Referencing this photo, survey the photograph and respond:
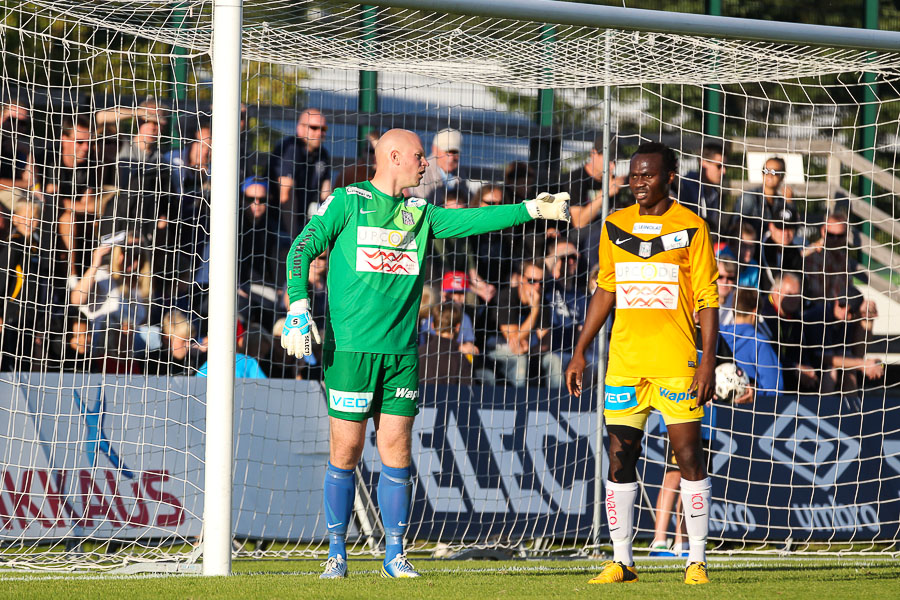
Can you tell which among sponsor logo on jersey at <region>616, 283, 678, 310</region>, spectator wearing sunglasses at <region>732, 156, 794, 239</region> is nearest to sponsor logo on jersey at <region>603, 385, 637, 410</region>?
sponsor logo on jersey at <region>616, 283, 678, 310</region>

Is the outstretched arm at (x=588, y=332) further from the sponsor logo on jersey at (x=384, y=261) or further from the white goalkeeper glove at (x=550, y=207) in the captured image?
the sponsor logo on jersey at (x=384, y=261)

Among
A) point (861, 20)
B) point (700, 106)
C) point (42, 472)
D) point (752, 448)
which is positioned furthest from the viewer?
point (861, 20)

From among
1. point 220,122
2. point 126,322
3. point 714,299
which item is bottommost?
point 126,322

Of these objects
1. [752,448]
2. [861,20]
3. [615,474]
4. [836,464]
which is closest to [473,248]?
[752,448]

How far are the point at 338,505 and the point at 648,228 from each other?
193 centimetres

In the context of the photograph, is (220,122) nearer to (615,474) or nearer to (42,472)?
(615,474)

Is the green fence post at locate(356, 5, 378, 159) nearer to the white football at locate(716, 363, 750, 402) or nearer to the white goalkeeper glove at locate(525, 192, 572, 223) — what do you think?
the white football at locate(716, 363, 750, 402)

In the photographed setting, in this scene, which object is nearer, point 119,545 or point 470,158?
point 119,545

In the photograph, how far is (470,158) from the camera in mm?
8297

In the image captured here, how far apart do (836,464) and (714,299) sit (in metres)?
3.50

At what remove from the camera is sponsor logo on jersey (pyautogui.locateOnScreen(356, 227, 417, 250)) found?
16.1 ft

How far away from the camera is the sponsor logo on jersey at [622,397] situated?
192 inches

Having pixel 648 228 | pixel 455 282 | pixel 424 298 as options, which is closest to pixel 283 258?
pixel 424 298

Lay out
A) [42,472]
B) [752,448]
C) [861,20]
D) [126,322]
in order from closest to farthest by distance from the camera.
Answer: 1. [42,472]
2. [126,322]
3. [752,448]
4. [861,20]
